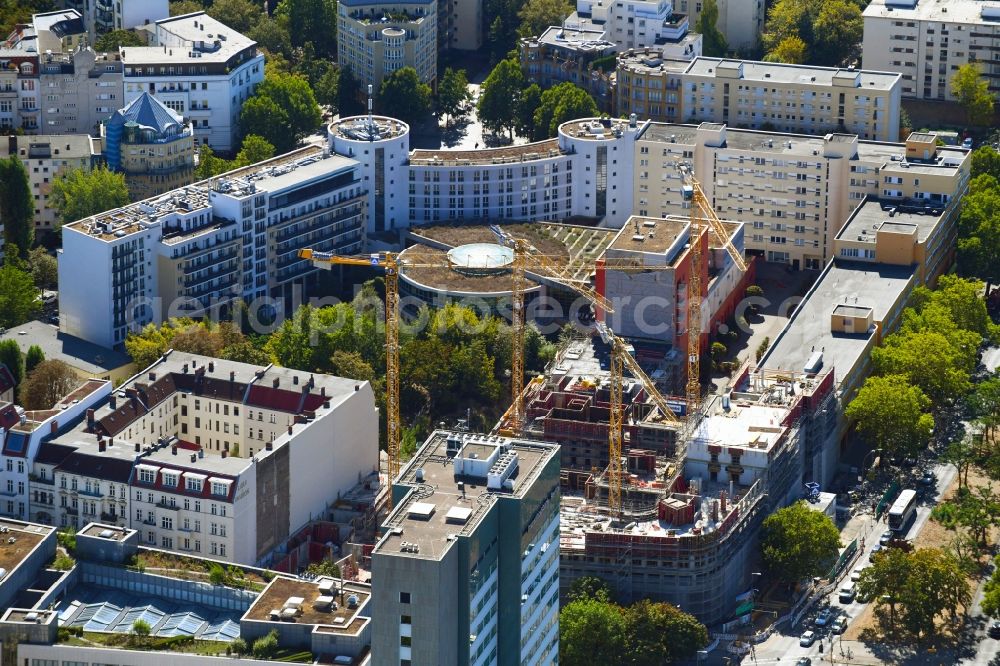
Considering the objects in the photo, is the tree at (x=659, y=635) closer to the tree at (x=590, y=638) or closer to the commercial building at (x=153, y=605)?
the tree at (x=590, y=638)

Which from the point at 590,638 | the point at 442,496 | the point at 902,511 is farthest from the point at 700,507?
the point at 442,496

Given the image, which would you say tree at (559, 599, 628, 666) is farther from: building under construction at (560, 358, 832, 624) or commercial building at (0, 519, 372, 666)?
commercial building at (0, 519, 372, 666)

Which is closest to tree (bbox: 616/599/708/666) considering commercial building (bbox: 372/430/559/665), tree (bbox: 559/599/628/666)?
tree (bbox: 559/599/628/666)

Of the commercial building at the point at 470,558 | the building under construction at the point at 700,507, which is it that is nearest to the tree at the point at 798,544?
the building under construction at the point at 700,507

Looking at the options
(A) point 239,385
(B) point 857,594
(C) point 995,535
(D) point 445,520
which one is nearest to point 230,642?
(D) point 445,520

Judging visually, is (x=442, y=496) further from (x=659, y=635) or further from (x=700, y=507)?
(x=700, y=507)
